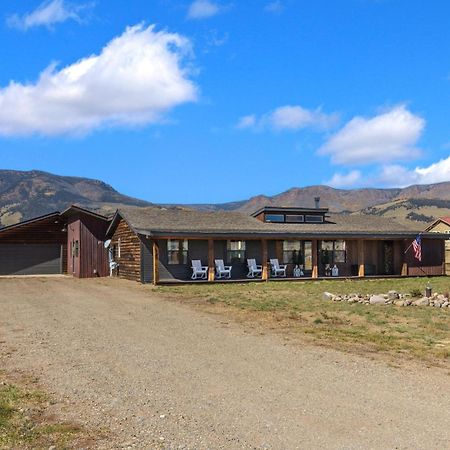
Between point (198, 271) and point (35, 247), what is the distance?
13832 mm

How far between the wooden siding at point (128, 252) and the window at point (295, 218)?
8990mm

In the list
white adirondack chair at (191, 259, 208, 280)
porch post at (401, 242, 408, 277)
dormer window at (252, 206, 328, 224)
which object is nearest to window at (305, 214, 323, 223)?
dormer window at (252, 206, 328, 224)

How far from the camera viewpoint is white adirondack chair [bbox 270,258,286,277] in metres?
27.2

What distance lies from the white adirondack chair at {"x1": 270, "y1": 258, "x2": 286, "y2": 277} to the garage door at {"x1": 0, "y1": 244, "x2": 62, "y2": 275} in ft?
48.1

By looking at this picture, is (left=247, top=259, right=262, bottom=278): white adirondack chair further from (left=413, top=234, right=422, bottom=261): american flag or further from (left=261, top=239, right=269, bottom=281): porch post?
(left=413, top=234, right=422, bottom=261): american flag

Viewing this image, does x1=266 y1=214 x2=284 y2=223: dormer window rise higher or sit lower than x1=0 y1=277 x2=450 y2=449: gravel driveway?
higher

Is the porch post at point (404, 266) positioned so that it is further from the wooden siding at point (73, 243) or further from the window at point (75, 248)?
the window at point (75, 248)

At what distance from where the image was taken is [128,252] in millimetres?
26734

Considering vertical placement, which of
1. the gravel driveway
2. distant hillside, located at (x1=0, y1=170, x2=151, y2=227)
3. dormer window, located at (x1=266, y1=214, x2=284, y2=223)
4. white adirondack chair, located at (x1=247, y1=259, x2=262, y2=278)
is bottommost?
the gravel driveway

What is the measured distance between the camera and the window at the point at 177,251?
2522 centimetres

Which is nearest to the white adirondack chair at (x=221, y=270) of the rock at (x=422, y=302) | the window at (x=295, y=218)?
the window at (x=295, y=218)

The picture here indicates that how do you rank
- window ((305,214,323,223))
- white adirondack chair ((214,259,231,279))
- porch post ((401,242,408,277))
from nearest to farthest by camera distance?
white adirondack chair ((214,259,231,279)), porch post ((401,242,408,277)), window ((305,214,323,223))

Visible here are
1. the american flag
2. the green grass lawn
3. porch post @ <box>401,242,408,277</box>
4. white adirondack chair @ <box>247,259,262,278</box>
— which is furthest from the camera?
porch post @ <box>401,242,408,277</box>

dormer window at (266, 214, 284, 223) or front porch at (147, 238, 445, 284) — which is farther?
dormer window at (266, 214, 284, 223)
